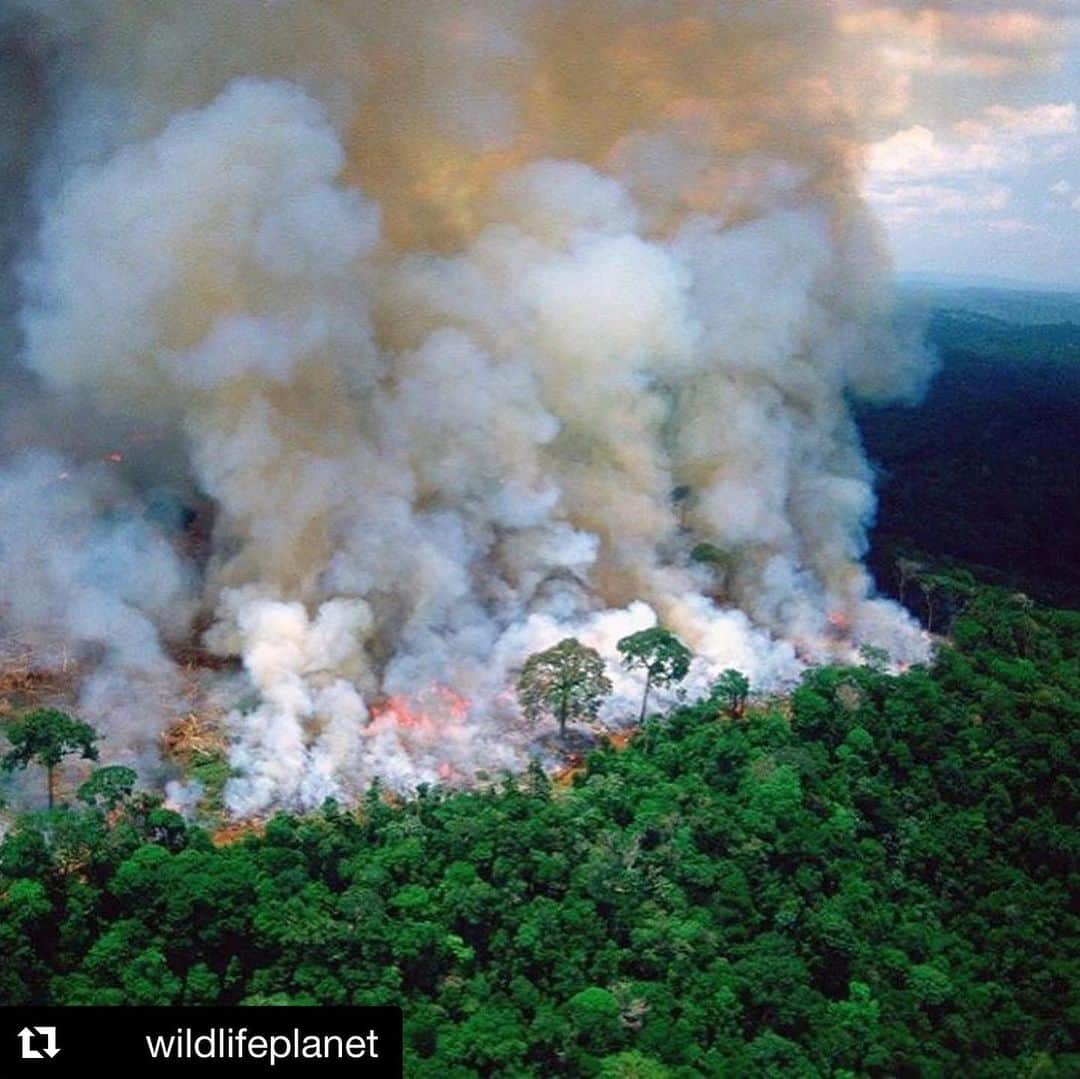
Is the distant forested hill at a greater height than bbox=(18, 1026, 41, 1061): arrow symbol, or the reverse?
the distant forested hill

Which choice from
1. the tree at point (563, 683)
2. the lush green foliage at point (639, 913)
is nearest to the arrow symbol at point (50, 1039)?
the lush green foliage at point (639, 913)

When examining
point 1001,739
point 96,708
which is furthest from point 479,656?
point 1001,739

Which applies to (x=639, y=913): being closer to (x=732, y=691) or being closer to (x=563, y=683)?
(x=563, y=683)

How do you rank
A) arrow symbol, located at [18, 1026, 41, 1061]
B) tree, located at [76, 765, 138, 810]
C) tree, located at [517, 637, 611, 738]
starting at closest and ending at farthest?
1. arrow symbol, located at [18, 1026, 41, 1061]
2. tree, located at [76, 765, 138, 810]
3. tree, located at [517, 637, 611, 738]

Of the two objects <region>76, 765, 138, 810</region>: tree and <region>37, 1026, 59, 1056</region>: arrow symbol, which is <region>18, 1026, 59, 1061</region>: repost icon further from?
<region>76, 765, 138, 810</region>: tree

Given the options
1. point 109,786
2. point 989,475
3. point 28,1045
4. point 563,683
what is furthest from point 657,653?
point 989,475

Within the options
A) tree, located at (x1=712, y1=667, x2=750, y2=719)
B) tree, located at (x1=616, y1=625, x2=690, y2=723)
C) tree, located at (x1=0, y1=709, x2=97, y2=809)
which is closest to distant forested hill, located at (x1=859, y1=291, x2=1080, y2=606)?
tree, located at (x1=712, y1=667, x2=750, y2=719)

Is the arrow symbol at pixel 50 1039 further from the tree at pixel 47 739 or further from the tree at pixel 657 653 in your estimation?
the tree at pixel 657 653
